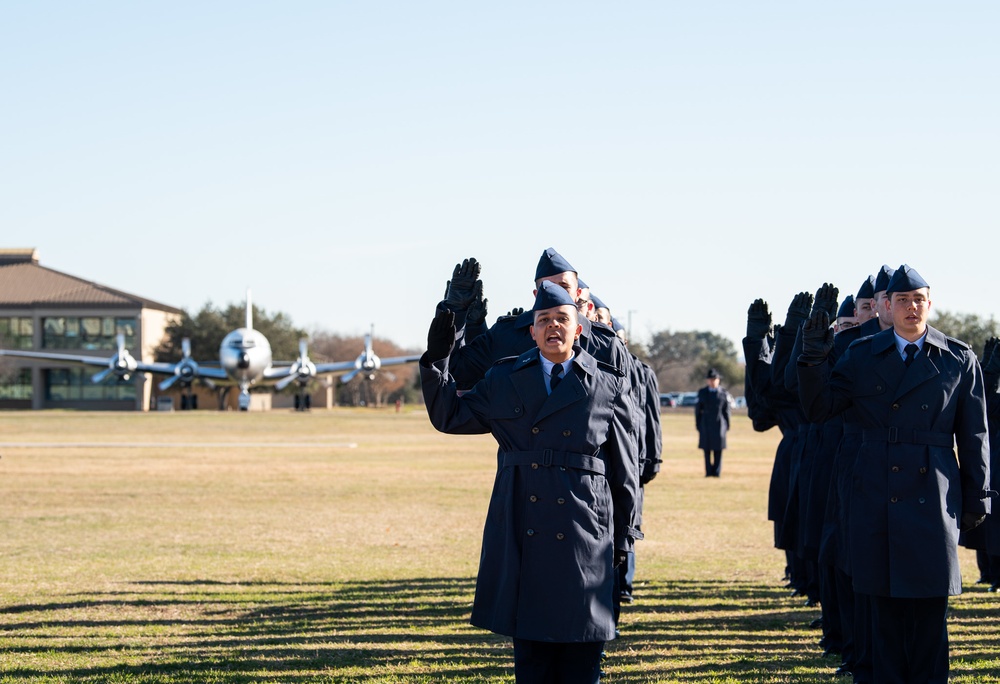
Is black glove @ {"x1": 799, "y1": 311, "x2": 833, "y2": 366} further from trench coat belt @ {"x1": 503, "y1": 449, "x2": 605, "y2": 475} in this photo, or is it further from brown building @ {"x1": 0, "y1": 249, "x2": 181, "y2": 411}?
brown building @ {"x1": 0, "y1": 249, "x2": 181, "y2": 411}

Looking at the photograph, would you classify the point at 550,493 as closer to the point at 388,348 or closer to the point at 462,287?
the point at 462,287

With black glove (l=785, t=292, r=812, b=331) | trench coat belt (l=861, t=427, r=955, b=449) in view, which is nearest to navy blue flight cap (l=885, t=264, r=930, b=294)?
trench coat belt (l=861, t=427, r=955, b=449)

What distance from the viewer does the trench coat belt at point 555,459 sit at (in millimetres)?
5059

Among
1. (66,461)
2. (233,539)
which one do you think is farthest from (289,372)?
(233,539)

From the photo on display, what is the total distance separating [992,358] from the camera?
897 centimetres

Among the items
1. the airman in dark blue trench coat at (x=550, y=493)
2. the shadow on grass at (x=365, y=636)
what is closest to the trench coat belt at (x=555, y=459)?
the airman in dark blue trench coat at (x=550, y=493)

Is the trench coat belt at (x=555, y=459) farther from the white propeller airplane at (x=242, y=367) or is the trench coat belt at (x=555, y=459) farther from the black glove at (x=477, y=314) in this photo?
the white propeller airplane at (x=242, y=367)

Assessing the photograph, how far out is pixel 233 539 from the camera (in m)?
14.1

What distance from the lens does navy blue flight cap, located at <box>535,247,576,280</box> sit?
6.43 meters

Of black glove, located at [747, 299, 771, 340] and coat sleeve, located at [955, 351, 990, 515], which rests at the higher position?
black glove, located at [747, 299, 771, 340]

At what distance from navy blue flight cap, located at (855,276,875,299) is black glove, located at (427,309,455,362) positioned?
354cm

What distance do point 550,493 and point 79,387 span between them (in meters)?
91.0

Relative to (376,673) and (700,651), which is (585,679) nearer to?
(376,673)

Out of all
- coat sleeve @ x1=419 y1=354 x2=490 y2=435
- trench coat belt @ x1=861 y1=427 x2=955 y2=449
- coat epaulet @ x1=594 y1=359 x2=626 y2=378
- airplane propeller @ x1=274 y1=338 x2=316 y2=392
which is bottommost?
trench coat belt @ x1=861 y1=427 x2=955 y2=449
